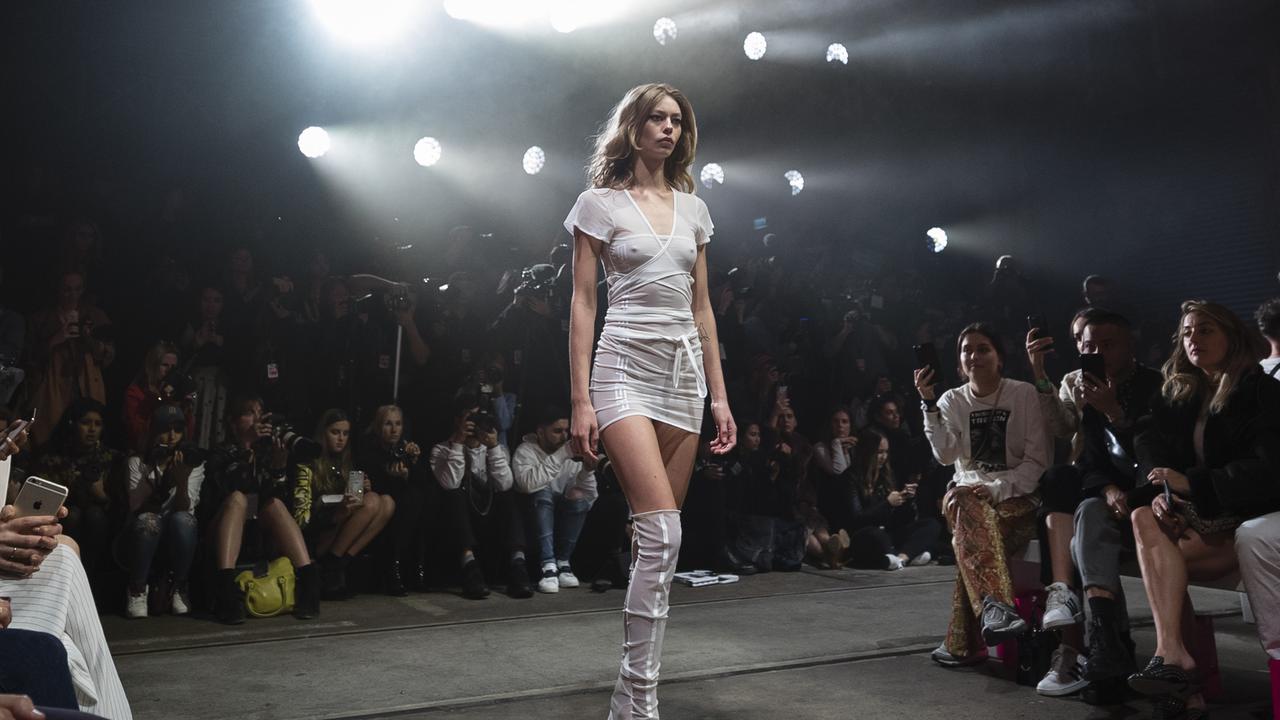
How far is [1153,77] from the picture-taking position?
9.91 meters

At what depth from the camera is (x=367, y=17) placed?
752 centimetres

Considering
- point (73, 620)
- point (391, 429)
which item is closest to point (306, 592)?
point (391, 429)

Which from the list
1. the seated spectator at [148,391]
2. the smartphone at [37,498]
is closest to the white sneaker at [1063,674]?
the smartphone at [37,498]

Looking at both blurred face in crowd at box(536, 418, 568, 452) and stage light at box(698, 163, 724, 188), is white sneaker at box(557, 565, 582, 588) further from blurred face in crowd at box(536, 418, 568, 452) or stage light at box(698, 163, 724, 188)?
stage light at box(698, 163, 724, 188)

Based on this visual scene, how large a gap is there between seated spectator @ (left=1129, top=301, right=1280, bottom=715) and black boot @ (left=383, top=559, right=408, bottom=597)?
367 cm

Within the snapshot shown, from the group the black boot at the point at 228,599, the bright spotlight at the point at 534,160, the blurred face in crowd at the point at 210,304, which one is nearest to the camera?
the black boot at the point at 228,599

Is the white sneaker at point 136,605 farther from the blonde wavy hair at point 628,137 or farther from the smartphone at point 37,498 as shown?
the blonde wavy hair at point 628,137

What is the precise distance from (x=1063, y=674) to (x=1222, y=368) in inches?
40.7

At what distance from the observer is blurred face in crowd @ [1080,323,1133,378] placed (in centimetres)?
337

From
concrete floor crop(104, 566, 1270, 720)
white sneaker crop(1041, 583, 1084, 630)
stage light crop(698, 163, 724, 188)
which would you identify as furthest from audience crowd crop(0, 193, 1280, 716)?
stage light crop(698, 163, 724, 188)

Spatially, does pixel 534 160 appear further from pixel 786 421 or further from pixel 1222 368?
pixel 1222 368

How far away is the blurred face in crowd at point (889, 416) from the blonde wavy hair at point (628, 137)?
455cm

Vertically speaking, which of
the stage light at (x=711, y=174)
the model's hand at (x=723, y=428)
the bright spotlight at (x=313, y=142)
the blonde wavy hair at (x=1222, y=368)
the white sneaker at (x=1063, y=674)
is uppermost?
the stage light at (x=711, y=174)

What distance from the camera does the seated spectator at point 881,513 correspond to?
636 centimetres
